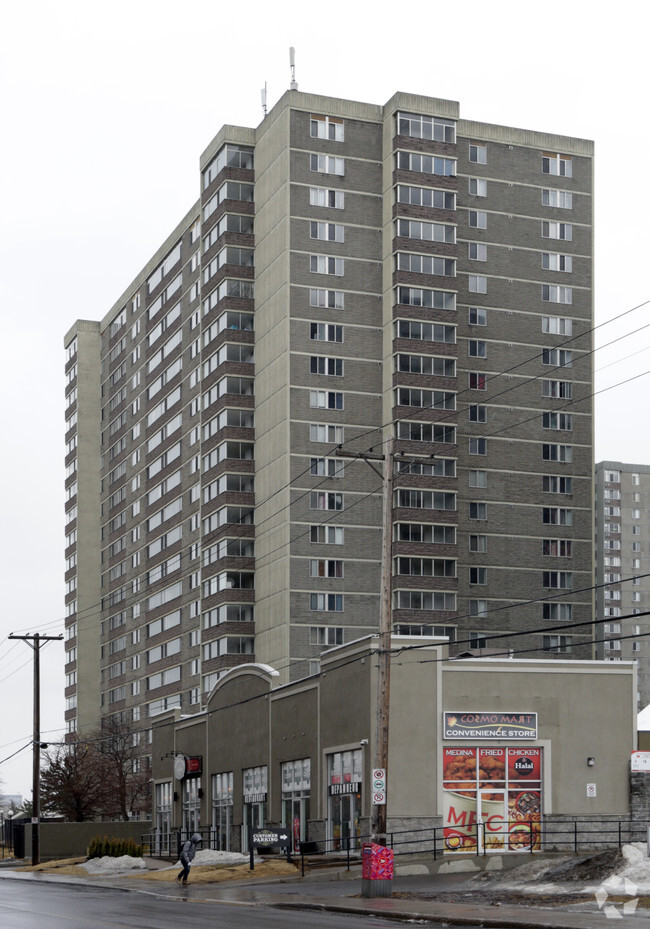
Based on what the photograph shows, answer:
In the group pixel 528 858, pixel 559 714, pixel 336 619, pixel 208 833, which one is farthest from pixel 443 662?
pixel 336 619

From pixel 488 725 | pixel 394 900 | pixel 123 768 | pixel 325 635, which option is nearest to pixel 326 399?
pixel 325 635

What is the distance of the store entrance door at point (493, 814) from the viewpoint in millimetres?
47631

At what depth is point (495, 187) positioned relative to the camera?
11038 centimetres

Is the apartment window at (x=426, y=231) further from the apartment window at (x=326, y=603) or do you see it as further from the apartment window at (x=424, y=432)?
the apartment window at (x=326, y=603)

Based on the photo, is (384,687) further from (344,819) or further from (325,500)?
(325,500)

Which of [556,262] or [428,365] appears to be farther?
[556,262]

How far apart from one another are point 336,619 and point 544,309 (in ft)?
105

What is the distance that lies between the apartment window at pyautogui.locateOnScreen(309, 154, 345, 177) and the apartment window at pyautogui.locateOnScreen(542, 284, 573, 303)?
19814 mm

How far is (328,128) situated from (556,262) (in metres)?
22.1

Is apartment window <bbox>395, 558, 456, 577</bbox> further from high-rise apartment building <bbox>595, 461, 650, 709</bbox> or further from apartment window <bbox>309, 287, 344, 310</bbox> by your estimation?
high-rise apartment building <bbox>595, 461, 650, 709</bbox>

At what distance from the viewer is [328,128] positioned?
103188mm

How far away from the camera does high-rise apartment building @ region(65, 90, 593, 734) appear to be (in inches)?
3898

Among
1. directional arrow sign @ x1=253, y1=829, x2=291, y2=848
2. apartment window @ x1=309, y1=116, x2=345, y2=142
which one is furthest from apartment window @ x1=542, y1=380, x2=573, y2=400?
directional arrow sign @ x1=253, y1=829, x2=291, y2=848

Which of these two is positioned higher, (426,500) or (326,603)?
(426,500)
